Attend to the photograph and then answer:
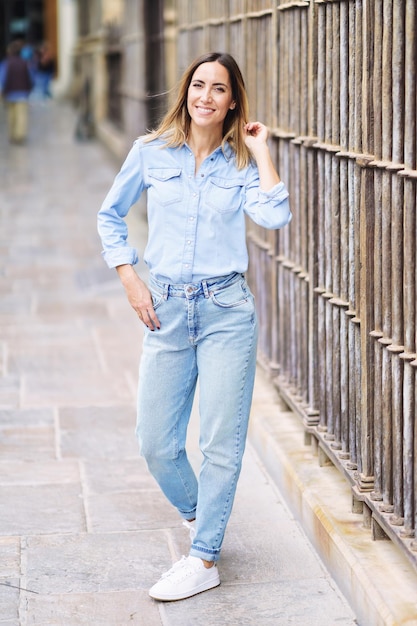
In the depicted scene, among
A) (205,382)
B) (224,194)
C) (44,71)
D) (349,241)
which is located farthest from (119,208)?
(44,71)

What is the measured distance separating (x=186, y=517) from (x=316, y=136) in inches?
68.6

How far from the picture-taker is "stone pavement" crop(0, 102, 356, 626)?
14.2 ft

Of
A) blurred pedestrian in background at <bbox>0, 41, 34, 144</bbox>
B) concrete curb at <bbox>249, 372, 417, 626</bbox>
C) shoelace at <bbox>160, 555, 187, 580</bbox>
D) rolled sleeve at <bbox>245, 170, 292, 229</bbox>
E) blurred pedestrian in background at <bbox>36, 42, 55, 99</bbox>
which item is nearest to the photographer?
concrete curb at <bbox>249, 372, 417, 626</bbox>

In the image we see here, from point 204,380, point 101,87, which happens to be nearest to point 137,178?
point 204,380

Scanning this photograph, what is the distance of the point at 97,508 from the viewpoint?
5.32 meters

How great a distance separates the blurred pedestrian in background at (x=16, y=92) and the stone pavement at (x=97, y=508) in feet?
43.6

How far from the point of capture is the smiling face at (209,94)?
166 inches

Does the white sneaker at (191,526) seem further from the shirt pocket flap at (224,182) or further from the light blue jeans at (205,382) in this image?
the shirt pocket flap at (224,182)

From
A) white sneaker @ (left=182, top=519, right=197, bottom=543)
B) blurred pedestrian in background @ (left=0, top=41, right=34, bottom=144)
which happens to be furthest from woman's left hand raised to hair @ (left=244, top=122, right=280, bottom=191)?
blurred pedestrian in background @ (left=0, top=41, right=34, bottom=144)

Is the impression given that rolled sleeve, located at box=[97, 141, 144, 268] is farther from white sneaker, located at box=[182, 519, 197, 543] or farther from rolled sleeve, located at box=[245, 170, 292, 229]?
white sneaker, located at box=[182, 519, 197, 543]

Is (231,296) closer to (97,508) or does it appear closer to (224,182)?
(224,182)

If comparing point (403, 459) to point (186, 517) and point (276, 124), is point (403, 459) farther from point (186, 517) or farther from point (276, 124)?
point (276, 124)

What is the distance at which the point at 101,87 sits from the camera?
24484mm

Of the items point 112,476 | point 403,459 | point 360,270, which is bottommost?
point 112,476
